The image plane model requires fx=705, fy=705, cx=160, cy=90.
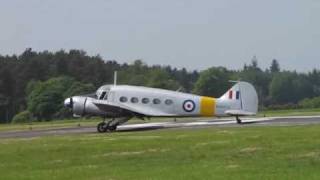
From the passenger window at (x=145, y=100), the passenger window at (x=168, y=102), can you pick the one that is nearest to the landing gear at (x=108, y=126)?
the passenger window at (x=145, y=100)

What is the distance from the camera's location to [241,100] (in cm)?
4506

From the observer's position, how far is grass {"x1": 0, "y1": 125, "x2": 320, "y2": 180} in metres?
17.8

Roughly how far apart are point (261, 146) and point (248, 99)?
2159 cm

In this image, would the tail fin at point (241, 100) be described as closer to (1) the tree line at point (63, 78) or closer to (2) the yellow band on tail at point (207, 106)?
(2) the yellow band on tail at point (207, 106)

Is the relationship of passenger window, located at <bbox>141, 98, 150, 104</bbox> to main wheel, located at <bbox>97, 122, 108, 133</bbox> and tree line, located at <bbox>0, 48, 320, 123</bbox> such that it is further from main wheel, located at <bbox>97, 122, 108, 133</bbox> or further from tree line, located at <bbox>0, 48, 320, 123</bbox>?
tree line, located at <bbox>0, 48, 320, 123</bbox>

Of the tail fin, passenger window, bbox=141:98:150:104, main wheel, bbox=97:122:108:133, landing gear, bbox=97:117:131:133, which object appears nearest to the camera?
main wheel, bbox=97:122:108:133

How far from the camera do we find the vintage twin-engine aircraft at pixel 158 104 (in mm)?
44688

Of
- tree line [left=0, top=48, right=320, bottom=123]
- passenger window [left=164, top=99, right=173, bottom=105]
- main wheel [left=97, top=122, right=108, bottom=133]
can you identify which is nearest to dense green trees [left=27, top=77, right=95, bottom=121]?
tree line [left=0, top=48, right=320, bottom=123]

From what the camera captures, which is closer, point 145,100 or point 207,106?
point 207,106

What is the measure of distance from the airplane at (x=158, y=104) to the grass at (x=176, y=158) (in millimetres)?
14137

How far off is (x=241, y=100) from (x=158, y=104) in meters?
5.33

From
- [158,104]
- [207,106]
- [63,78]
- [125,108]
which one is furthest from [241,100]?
[63,78]

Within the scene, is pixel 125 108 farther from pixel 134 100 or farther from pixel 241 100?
pixel 241 100

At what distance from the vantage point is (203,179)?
16.4 m
